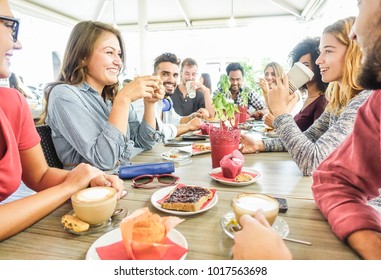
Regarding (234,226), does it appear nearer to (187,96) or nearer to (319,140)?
(319,140)

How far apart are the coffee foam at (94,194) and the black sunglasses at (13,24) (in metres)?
0.68

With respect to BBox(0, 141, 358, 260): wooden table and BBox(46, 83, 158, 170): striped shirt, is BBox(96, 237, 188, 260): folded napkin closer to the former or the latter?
BBox(0, 141, 358, 260): wooden table

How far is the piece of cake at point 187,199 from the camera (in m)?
0.86

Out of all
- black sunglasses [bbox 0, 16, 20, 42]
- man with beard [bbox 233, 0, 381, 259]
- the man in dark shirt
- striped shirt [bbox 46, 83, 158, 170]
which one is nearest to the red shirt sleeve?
man with beard [bbox 233, 0, 381, 259]

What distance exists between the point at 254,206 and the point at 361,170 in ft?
1.32

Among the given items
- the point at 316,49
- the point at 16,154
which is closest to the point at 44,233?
the point at 16,154

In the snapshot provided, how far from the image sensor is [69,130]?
1325mm

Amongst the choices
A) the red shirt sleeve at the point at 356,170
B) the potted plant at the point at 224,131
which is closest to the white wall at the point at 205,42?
the potted plant at the point at 224,131

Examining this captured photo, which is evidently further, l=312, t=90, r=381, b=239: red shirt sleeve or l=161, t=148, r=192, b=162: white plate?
l=161, t=148, r=192, b=162: white plate

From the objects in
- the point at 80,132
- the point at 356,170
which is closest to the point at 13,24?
the point at 80,132

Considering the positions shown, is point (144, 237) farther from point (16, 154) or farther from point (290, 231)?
point (16, 154)

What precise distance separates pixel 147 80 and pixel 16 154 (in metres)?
0.74

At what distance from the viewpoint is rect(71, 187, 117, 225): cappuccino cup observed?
0.76m

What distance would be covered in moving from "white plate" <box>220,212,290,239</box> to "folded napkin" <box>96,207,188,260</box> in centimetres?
16
